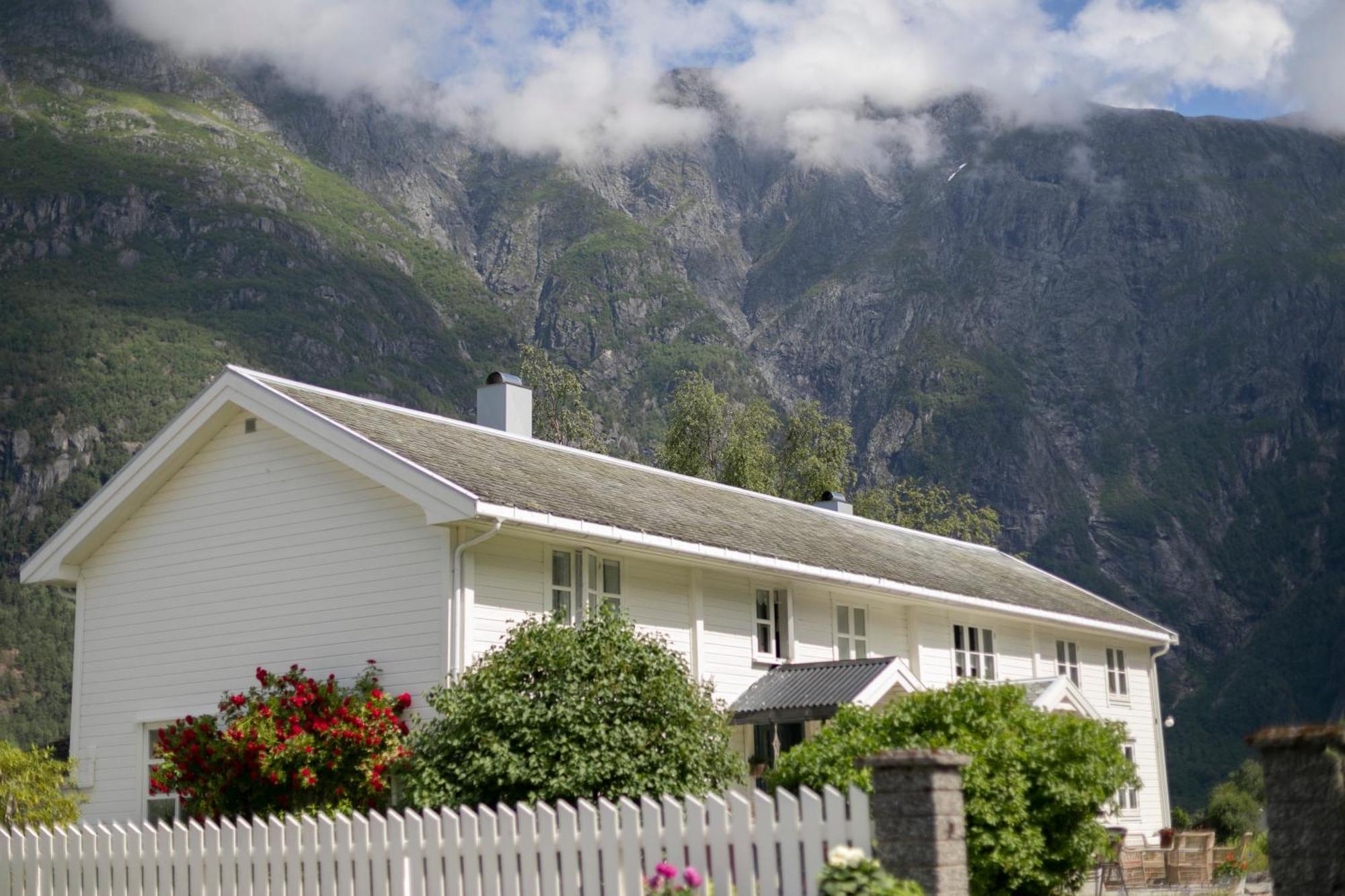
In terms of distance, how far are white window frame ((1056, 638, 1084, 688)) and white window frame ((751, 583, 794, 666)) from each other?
30.2ft

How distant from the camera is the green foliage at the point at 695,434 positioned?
183ft

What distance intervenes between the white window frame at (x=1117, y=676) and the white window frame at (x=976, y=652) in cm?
538

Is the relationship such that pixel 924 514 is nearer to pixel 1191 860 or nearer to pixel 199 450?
pixel 1191 860

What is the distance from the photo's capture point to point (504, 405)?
24812 millimetres

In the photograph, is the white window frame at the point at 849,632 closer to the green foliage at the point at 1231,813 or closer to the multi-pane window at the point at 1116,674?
the multi-pane window at the point at 1116,674

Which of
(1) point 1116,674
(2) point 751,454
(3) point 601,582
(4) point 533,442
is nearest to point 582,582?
(3) point 601,582

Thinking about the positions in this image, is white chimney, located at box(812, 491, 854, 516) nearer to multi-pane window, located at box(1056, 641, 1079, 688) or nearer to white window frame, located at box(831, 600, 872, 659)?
multi-pane window, located at box(1056, 641, 1079, 688)

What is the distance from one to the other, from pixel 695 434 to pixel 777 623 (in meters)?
33.1

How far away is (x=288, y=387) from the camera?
21125mm

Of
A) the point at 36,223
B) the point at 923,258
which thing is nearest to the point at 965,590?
the point at 36,223

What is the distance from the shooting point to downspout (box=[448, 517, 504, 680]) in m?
17.7

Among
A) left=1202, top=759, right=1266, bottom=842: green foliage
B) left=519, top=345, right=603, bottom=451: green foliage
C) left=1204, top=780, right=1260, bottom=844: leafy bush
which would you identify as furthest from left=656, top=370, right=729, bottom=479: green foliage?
left=1204, top=780, right=1260, bottom=844: leafy bush

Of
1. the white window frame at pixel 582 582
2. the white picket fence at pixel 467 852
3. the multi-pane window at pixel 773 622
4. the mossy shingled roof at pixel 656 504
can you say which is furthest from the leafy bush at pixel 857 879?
the multi-pane window at pixel 773 622

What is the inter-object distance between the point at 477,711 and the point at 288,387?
697 centimetres
